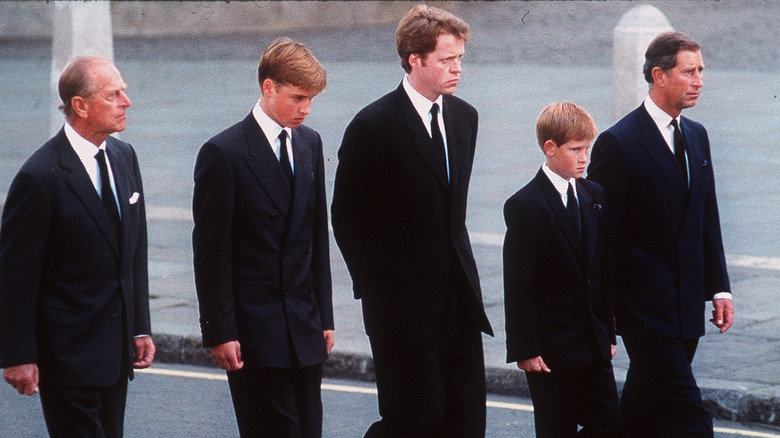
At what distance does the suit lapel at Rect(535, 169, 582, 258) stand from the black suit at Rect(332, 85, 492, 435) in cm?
32

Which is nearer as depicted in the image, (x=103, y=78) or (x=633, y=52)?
(x=103, y=78)

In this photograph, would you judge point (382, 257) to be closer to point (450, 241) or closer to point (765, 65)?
point (450, 241)

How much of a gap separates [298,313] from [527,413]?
2425 mm

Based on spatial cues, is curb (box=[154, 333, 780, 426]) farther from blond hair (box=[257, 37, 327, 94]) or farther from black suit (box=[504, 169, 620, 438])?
blond hair (box=[257, 37, 327, 94])

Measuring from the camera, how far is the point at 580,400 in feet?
15.5

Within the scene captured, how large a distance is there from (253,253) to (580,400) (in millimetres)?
1288

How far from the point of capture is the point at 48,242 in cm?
418

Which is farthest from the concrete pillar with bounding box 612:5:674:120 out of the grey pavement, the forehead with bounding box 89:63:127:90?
the forehead with bounding box 89:63:127:90

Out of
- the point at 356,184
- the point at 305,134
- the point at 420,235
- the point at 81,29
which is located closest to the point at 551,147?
the point at 420,235

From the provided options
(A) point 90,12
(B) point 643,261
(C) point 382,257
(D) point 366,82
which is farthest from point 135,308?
(D) point 366,82

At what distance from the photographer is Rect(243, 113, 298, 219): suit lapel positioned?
14.6 ft

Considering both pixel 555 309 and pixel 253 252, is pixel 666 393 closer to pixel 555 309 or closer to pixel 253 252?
pixel 555 309

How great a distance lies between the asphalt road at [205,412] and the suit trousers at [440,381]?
1.65 m

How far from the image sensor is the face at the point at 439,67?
4418 millimetres
